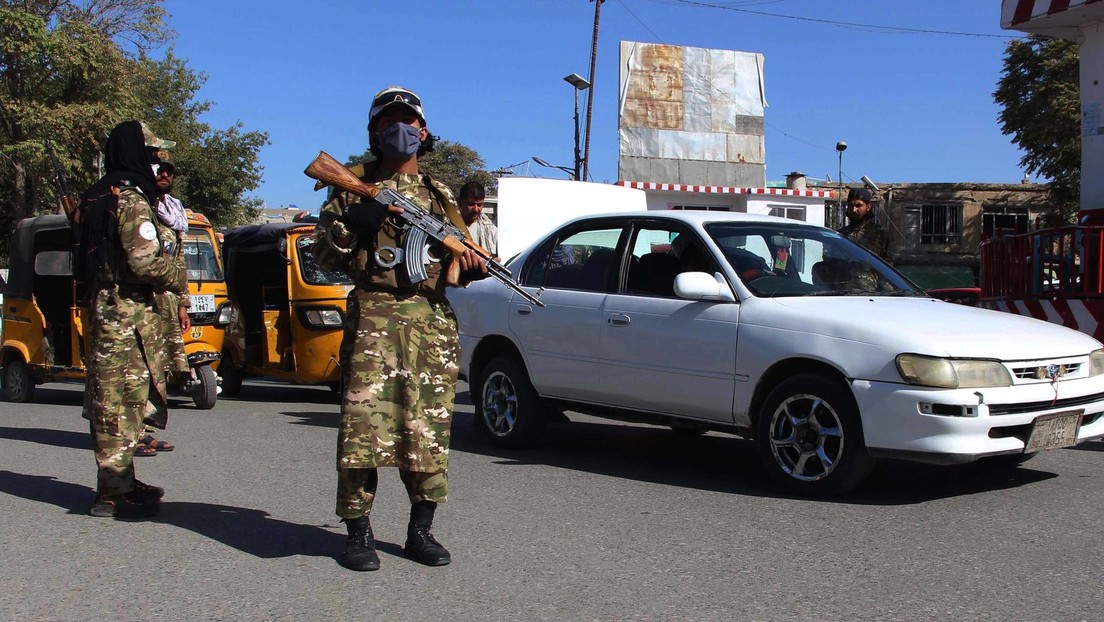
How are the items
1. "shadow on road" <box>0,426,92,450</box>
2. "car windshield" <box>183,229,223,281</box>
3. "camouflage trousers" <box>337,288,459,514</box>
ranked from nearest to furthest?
1. "camouflage trousers" <box>337,288,459,514</box>
2. "shadow on road" <box>0,426,92,450</box>
3. "car windshield" <box>183,229,223,281</box>

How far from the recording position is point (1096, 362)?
6016mm

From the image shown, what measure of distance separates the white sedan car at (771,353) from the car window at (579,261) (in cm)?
1

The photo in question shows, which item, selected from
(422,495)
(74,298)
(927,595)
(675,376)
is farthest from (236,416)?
(927,595)

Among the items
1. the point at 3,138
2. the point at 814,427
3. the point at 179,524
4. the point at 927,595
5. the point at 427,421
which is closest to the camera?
the point at 927,595

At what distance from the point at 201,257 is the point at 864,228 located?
277 inches

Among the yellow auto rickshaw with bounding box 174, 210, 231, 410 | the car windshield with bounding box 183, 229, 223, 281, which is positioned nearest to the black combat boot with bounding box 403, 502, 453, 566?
the yellow auto rickshaw with bounding box 174, 210, 231, 410

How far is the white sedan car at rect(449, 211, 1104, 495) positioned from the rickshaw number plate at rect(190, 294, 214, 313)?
4418 mm

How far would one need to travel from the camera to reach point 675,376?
6453 mm

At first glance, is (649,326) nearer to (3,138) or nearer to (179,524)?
(179,524)

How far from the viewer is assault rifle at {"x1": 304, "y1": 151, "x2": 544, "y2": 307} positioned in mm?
4414

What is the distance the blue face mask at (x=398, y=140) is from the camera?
4.49m

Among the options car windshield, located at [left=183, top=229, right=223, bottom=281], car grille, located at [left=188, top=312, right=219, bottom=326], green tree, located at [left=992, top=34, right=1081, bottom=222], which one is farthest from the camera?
green tree, located at [left=992, top=34, right=1081, bottom=222]

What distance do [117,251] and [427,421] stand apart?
7.33ft

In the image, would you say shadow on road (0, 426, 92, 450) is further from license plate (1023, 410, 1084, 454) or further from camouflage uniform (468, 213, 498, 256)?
license plate (1023, 410, 1084, 454)
